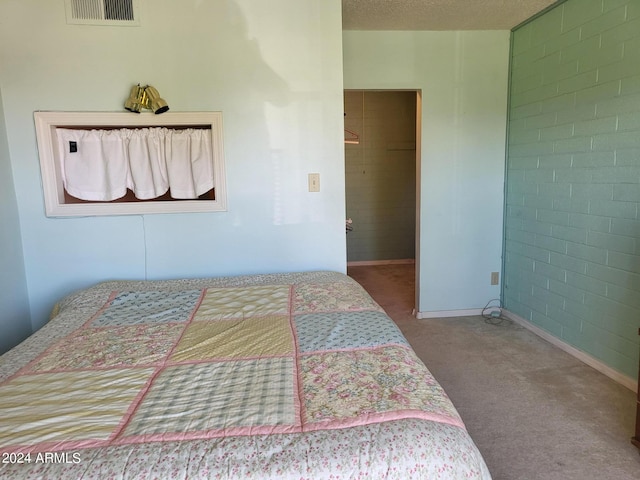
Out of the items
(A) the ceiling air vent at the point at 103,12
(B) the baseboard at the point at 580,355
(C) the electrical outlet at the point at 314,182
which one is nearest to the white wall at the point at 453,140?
(B) the baseboard at the point at 580,355

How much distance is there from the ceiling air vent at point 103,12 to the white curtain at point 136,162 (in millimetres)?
590

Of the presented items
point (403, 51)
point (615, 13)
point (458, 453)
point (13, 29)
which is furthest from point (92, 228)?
point (615, 13)

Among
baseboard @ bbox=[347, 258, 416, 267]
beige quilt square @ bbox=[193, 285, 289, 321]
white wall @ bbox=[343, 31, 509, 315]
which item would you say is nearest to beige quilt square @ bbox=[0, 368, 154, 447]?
beige quilt square @ bbox=[193, 285, 289, 321]

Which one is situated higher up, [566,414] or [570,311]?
[570,311]

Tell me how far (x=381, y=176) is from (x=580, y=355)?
12.6 feet

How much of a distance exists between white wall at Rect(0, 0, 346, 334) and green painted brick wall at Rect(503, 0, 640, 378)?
1654 mm

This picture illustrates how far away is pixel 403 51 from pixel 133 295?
9.30 feet

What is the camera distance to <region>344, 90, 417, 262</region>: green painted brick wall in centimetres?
575

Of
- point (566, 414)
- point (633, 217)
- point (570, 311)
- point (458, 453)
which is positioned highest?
point (633, 217)

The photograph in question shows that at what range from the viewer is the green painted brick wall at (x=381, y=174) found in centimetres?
575

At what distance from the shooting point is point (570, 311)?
2.75 metres

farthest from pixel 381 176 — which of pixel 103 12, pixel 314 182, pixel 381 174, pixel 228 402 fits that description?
pixel 228 402

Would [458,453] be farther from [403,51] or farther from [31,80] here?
[403,51]

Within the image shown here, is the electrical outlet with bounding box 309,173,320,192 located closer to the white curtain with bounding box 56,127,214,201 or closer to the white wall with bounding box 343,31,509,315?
the white curtain with bounding box 56,127,214,201
